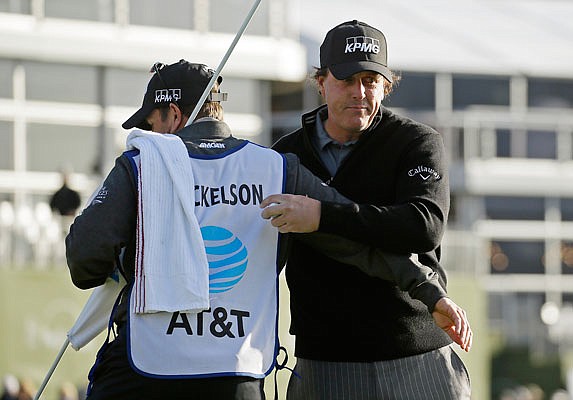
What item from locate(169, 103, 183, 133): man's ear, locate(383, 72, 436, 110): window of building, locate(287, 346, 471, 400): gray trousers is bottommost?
locate(287, 346, 471, 400): gray trousers

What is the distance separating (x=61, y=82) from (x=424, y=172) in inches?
716

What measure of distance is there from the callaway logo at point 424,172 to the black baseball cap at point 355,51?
0.31 metres

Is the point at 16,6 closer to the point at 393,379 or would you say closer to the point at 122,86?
the point at 122,86

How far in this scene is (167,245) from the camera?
3.91 m

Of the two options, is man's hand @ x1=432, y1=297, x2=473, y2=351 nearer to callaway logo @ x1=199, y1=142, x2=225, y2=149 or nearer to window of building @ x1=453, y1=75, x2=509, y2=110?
callaway logo @ x1=199, y1=142, x2=225, y2=149

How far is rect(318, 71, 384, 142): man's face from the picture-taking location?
446 cm

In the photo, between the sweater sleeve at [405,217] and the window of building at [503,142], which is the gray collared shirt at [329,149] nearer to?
the sweater sleeve at [405,217]

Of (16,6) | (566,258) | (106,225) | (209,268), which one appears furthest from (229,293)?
(566,258)

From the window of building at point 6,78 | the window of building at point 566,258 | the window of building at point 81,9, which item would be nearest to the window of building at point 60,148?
the window of building at point 6,78

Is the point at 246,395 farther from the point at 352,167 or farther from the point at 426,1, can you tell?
the point at 426,1

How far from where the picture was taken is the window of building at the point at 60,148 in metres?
22.0

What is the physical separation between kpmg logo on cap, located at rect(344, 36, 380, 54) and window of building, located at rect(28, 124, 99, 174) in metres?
17.8

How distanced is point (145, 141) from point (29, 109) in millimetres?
18268

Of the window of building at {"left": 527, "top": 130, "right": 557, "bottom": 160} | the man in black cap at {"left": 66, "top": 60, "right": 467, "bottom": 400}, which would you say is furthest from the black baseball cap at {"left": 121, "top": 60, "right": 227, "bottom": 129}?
the window of building at {"left": 527, "top": 130, "right": 557, "bottom": 160}
